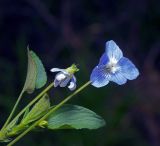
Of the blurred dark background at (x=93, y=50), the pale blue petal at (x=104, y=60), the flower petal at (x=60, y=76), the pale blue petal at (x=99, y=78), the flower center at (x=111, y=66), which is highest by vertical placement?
the blurred dark background at (x=93, y=50)

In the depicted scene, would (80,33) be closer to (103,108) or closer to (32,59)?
(103,108)

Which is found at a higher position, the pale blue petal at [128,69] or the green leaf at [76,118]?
the pale blue petal at [128,69]

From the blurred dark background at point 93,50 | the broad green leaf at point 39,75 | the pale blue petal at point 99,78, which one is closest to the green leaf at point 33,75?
the broad green leaf at point 39,75

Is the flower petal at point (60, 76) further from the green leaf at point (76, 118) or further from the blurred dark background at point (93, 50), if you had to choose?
the blurred dark background at point (93, 50)

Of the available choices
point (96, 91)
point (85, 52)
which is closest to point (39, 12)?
point (85, 52)

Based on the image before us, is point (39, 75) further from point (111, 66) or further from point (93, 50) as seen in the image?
point (93, 50)

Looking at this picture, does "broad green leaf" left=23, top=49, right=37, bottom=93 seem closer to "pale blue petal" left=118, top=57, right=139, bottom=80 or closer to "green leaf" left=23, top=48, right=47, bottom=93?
"green leaf" left=23, top=48, right=47, bottom=93
